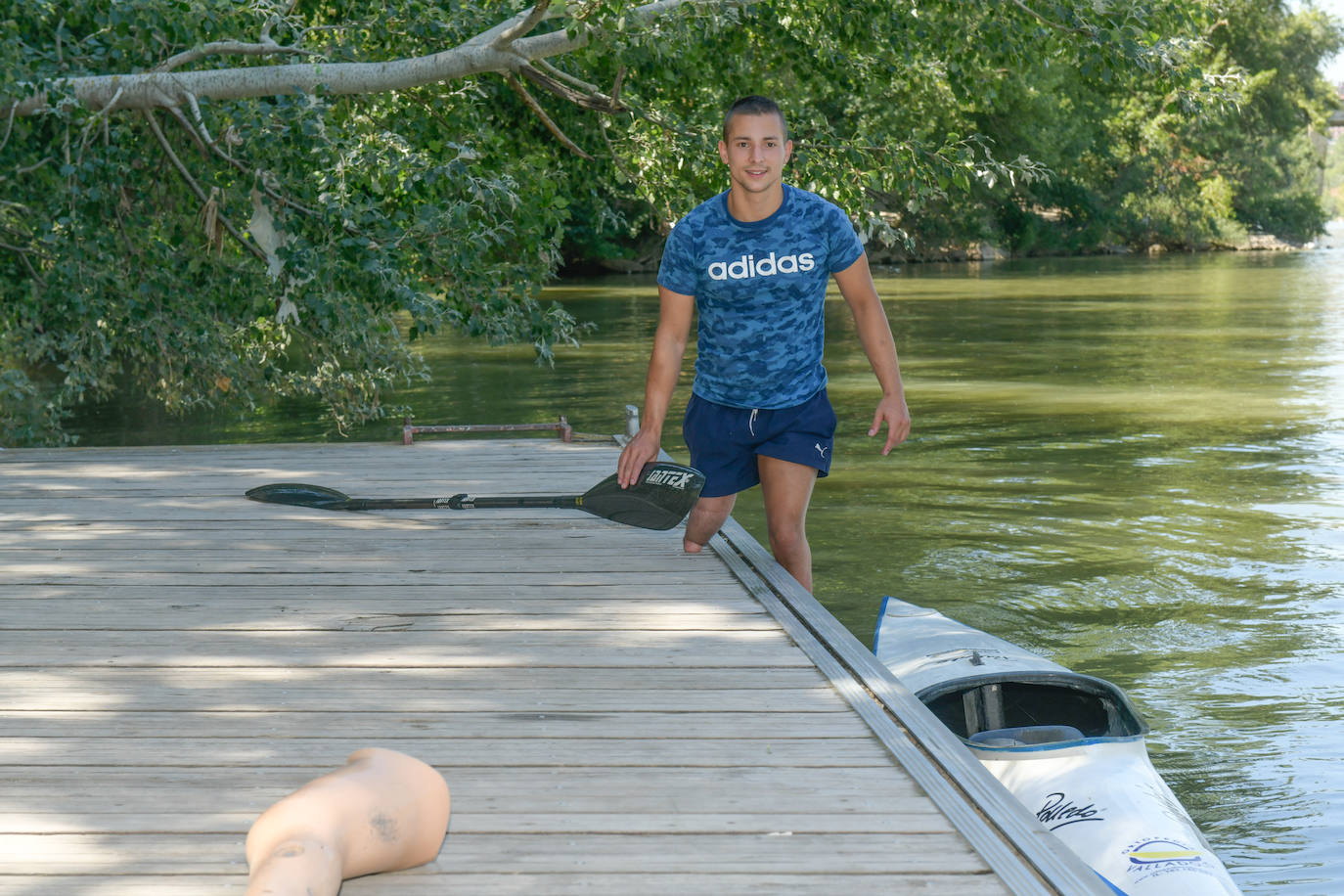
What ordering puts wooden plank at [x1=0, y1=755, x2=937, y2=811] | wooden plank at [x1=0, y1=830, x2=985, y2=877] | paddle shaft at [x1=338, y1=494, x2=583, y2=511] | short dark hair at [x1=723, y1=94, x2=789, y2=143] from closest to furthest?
wooden plank at [x1=0, y1=830, x2=985, y2=877] < wooden plank at [x1=0, y1=755, x2=937, y2=811] < short dark hair at [x1=723, y1=94, x2=789, y2=143] < paddle shaft at [x1=338, y1=494, x2=583, y2=511]

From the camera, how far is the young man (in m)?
5.20

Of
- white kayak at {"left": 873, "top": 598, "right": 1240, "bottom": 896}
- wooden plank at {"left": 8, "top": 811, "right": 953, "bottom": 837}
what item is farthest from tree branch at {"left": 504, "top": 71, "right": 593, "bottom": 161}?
wooden plank at {"left": 8, "top": 811, "right": 953, "bottom": 837}

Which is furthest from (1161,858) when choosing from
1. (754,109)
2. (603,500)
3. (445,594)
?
(603,500)

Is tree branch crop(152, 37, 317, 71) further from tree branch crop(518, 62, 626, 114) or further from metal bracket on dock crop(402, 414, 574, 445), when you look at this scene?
metal bracket on dock crop(402, 414, 574, 445)

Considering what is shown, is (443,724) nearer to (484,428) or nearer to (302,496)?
(302,496)

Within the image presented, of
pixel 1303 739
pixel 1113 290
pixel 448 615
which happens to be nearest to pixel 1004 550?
pixel 1303 739

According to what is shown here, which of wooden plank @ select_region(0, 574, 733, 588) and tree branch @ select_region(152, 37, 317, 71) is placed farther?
tree branch @ select_region(152, 37, 317, 71)

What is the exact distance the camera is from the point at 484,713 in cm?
404

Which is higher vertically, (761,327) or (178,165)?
(178,165)

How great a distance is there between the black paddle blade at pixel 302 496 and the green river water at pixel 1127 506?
309 cm

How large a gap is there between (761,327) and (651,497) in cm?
95

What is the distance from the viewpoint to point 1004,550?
1030cm

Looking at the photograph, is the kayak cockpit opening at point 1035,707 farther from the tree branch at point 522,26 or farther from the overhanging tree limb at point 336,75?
the tree branch at point 522,26

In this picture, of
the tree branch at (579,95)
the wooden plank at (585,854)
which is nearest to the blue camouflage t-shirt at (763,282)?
the wooden plank at (585,854)
